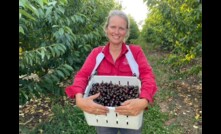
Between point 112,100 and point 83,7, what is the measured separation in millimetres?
3253

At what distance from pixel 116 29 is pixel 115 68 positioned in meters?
0.32

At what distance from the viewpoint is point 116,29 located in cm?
205

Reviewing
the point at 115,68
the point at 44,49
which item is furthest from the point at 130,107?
the point at 44,49

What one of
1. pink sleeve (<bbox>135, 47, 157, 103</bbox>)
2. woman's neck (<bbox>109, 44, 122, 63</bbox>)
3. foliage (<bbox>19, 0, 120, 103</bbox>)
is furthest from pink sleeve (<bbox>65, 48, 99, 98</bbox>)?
foliage (<bbox>19, 0, 120, 103</bbox>)

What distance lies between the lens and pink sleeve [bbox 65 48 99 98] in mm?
2002

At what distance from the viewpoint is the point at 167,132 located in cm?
362

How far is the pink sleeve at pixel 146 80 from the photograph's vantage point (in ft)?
6.11

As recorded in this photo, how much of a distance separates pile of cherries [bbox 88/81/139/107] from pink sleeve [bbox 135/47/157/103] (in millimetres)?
88

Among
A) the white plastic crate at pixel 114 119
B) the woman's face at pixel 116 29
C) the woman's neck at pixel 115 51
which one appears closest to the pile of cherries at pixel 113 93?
the white plastic crate at pixel 114 119

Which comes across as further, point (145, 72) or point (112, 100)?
point (145, 72)

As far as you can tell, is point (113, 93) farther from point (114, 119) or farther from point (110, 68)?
point (110, 68)
